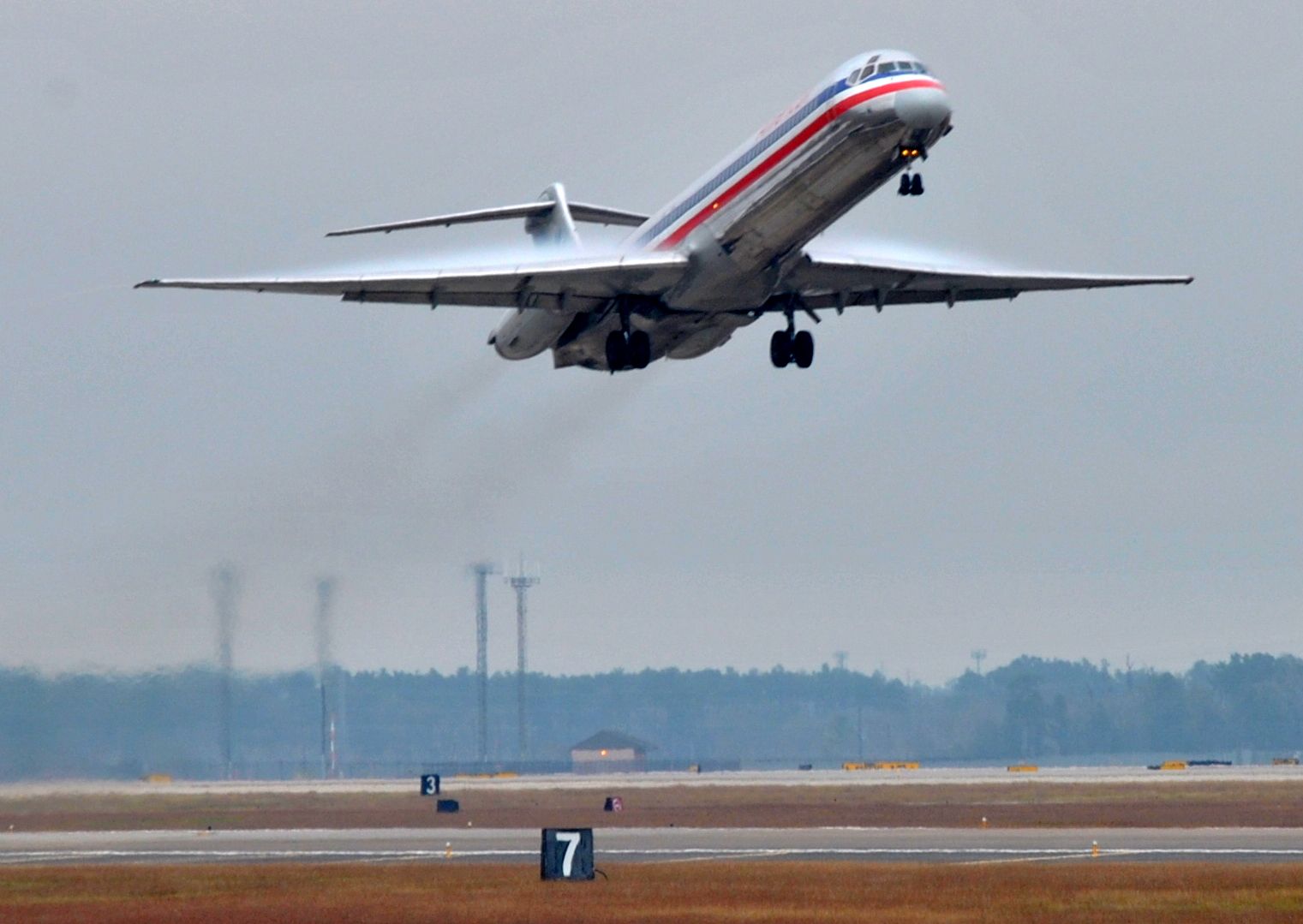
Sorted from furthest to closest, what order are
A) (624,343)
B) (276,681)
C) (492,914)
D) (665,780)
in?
(665,780) < (276,681) < (624,343) < (492,914)

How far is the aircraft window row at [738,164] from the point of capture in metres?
47.3

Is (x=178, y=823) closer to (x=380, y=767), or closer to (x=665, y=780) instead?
(x=665, y=780)

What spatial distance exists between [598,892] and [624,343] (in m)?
16.3

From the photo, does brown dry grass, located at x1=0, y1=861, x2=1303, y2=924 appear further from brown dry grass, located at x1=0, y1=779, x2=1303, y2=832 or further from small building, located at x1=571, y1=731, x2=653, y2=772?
small building, located at x1=571, y1=731, x2=653, y2=772

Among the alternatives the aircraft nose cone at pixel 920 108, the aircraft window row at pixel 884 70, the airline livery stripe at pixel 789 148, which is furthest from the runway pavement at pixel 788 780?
the aircraft nose cone at pixel 920 108

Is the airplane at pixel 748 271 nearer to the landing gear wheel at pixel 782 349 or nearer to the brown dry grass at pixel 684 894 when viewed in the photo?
the landing gear wheel at pixel 782 349

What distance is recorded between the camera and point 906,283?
2190 inches

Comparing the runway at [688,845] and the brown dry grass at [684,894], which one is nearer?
the brown dry grass at [684,894]

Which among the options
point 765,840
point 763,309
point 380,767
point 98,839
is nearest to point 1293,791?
point 765,840

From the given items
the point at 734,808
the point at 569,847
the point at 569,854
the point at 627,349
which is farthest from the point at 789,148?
the point at 734,808

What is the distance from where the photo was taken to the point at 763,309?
55000 millimetres

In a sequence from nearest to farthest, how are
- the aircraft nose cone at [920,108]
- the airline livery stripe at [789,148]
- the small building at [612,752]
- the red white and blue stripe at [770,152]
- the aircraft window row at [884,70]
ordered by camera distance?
the aircraft nose cone at [920,108]
the airline livery stripe at [789,148]
the red white and blue stripe at [770,152]
the aircraft window row at [884,70]
the small building at [612,752]

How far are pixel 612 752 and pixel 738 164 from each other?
367 feet

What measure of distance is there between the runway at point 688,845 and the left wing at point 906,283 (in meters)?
14.8
